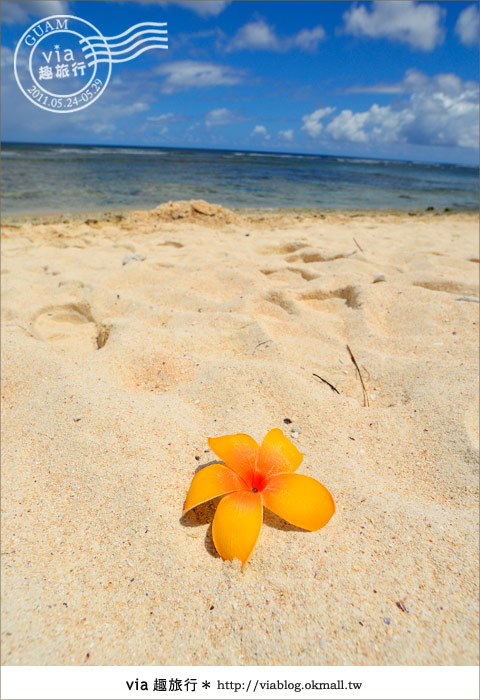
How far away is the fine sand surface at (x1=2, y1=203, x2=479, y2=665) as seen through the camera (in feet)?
2.55

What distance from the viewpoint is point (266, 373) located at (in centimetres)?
152

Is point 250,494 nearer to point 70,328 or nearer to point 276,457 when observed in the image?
point 276,457

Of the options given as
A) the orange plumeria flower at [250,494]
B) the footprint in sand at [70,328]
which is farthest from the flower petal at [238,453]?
the footprint in sand at [70,328]

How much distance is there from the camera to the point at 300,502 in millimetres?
947

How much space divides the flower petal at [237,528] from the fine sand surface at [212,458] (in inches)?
1.8

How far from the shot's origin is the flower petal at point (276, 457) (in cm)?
102

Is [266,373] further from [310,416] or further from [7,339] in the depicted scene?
[7,339]

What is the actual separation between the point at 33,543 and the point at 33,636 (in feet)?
0.81

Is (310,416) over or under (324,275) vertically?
under

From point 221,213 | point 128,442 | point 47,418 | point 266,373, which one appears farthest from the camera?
point 221,213

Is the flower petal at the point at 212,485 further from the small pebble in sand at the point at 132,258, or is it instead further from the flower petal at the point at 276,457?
the small pebble in sand at the point at 132,258

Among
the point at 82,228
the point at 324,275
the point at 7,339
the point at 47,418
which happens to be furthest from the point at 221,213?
the point at 47,418

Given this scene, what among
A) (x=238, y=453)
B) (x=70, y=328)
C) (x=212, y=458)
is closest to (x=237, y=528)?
(x=238, y=453)

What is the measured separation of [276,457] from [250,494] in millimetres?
140
